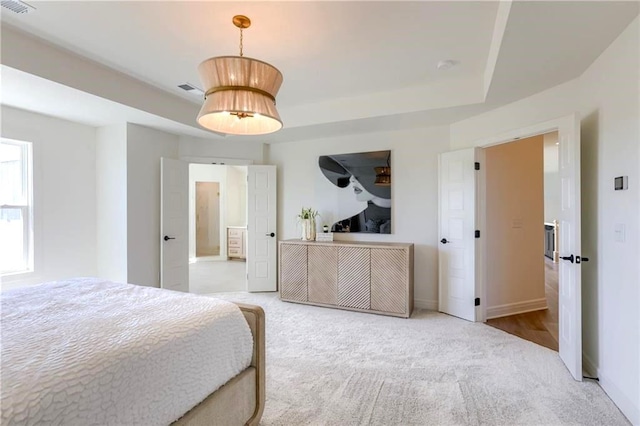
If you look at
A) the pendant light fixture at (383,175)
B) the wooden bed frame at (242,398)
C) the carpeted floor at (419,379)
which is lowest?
the carpeted floor at (419,379)

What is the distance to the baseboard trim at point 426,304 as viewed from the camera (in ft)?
13.7

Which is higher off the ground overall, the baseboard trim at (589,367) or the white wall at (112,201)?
the white wall at (112,201)

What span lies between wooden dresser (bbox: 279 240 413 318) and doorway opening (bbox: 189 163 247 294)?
335 centimetres

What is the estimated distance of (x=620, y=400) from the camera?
2049 millimetres

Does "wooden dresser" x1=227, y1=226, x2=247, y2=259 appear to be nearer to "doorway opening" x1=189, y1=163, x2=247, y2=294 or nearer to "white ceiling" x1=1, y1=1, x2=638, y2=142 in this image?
"doorway opening" x1=189, y1=163, x2=247, y2=294

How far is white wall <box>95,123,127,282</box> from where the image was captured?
13.0 ft

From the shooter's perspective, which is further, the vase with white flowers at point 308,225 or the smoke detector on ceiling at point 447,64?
the vase with white flowers at point 308,225

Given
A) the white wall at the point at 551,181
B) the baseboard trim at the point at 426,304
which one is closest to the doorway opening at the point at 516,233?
the baseboard trim at the point at 426,304

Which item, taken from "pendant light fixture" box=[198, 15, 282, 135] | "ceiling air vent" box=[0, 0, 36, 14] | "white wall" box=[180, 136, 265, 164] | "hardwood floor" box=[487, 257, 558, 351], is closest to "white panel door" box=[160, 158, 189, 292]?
"white wall" box=[180, 136, 265, 164]

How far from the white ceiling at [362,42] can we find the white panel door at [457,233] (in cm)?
67

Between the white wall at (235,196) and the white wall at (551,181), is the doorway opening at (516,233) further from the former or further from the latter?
the white wall at (235,196)

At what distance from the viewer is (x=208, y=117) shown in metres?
2.09

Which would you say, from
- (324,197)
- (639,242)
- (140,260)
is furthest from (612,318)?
(140,260)

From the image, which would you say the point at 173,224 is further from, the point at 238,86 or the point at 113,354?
the point at 113,354
